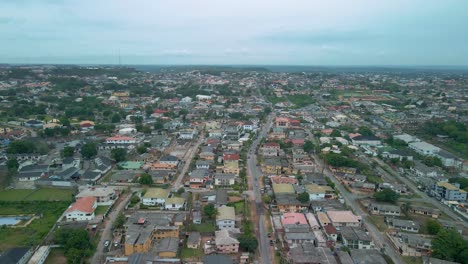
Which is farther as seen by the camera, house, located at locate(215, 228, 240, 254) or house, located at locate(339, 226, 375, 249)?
house, located at locate(339, 226, 375, 249)

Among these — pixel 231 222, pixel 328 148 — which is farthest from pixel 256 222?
pixel 328 148

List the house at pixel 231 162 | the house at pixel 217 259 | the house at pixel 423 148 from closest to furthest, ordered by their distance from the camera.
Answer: the house at pixel 217 259, the house at pixel 231 162, the house at pixel 423 148

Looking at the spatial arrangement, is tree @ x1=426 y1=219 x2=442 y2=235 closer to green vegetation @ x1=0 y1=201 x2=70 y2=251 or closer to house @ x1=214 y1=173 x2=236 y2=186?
house @ x1=214 y1=173 x2=236 y2=186

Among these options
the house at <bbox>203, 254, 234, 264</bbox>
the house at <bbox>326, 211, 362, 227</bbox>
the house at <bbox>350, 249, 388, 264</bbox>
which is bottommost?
the house at <bbox>350, 249, 388, 264</bbox>

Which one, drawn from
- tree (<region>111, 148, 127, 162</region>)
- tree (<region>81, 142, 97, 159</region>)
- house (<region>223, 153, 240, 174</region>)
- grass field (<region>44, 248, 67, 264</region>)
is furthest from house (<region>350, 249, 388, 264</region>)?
tree (<region>81, 142, 97, 159</region>)

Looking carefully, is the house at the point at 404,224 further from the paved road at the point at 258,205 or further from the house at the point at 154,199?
the house at the point at 154,199

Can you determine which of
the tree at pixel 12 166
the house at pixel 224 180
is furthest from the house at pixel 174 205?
the tree at pixel 12 166
